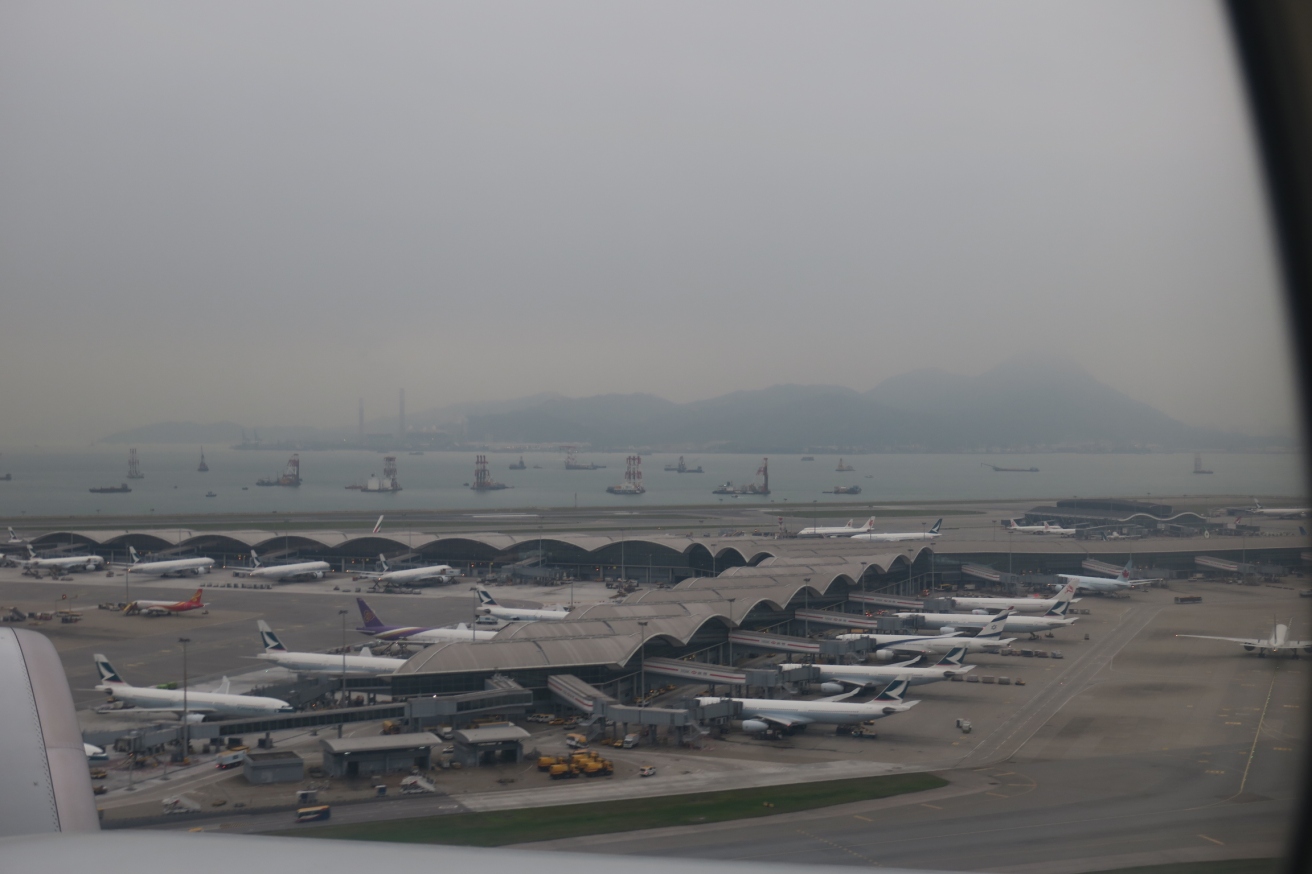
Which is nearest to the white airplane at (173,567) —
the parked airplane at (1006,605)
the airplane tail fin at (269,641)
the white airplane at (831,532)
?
the airplane tail fin at (269,641)

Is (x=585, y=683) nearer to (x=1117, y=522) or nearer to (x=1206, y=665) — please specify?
(x=1206, y=665)

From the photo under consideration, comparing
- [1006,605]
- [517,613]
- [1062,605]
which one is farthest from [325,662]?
[1006,605]

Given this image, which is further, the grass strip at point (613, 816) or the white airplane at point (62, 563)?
the white airplane at point (62, 563)

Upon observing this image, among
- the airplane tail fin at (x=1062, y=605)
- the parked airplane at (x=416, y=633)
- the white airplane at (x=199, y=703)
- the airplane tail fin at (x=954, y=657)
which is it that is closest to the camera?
the white airplane at (x=199, y=703)

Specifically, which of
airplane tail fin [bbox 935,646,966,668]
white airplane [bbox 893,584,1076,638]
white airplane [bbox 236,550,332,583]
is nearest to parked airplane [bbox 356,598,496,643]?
airplane tail fin [bbox 935,646,966,668]

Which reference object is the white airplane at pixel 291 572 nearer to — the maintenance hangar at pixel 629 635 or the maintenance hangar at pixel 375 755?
the maintenance hangar at pixel 629 635

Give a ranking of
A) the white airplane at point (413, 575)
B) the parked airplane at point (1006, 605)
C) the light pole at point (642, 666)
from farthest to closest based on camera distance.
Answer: the white airplane at point (413, 575) → the parked airplane at point (1006, 605) → the light pole at point (642, 666)

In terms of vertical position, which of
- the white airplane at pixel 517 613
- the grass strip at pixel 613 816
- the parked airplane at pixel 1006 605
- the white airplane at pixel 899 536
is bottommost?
the parked airplane at pixel 1006 605
